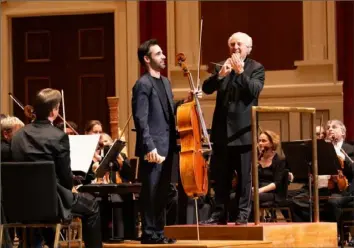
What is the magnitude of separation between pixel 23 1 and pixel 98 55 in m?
1.06

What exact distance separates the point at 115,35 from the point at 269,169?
3323 millimetres

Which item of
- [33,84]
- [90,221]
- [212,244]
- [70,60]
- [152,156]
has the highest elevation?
[70,60]

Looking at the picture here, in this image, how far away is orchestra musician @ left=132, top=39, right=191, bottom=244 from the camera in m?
5.19

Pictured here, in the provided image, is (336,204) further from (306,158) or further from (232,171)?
(232,171)

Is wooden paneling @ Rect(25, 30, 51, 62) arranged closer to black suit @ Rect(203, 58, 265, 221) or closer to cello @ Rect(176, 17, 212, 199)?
black suit @ Rect(203, 58, 265, 221)

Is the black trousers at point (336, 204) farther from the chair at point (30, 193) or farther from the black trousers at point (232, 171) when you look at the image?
the chair at point (30, 193)

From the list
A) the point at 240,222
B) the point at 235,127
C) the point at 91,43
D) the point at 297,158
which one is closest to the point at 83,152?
the point at 235,127

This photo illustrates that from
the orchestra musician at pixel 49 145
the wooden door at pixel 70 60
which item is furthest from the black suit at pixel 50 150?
the wooden door at pixel 70 60

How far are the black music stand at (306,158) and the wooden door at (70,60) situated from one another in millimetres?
3845

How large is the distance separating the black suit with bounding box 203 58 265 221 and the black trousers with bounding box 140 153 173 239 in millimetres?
434

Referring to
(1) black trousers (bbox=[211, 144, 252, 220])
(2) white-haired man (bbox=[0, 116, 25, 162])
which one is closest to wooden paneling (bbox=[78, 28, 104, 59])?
(2) white-haired man (bbox=[0, 116, 25, 162])

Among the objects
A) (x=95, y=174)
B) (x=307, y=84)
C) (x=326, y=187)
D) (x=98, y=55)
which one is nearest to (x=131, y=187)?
(x=95, y=174)

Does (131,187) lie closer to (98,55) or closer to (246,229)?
(246,229)

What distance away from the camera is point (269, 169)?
707 centimetres
